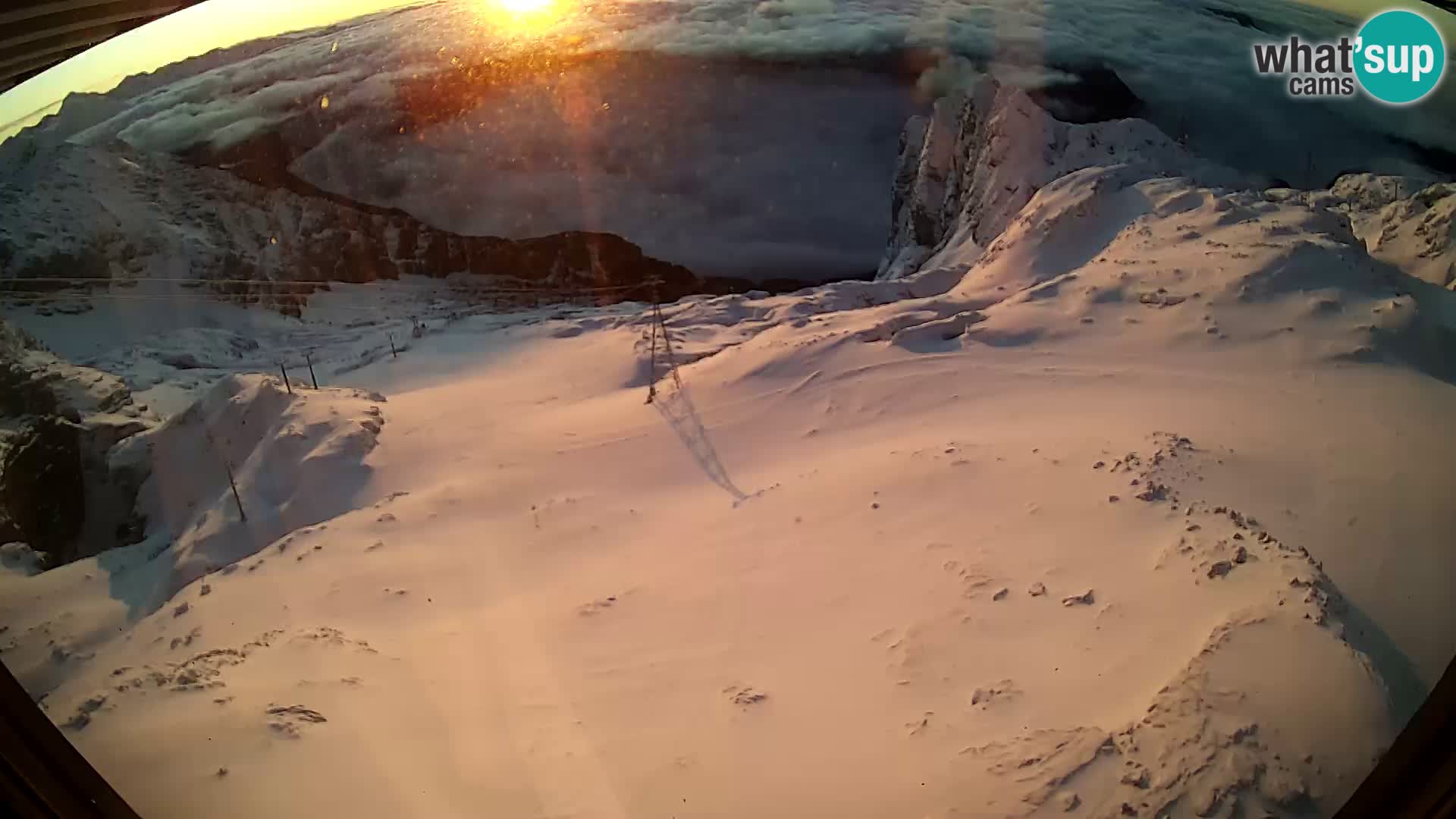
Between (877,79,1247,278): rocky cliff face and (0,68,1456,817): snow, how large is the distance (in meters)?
2.97

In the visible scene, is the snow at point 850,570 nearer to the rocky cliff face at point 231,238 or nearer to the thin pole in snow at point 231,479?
the thin pole in snow at point 231,479

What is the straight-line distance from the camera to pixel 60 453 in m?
6.56

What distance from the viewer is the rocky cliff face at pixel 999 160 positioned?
34.0ft

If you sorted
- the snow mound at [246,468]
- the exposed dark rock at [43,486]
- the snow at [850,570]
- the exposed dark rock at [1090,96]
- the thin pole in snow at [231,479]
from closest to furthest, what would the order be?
the snow at [850,570] < the snow mound at [246,468] < the thin pole in snow at [231,479] < the exposed dark rock at [43,486] < the exposed dark rock at [1090,96]

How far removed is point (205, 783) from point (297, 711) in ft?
1.37

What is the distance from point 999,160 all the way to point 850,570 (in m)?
9.00

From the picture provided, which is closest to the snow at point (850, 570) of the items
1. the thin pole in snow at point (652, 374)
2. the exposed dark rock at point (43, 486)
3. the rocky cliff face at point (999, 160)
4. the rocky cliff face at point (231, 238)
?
the thin pole in snow at point (652, 374)

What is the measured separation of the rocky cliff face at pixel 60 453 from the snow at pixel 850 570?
35 centimetres

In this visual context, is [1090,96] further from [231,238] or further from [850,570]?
[231,238]

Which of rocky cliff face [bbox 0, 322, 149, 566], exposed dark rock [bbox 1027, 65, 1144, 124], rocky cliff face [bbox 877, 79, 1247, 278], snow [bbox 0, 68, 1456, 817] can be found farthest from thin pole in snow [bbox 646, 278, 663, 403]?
exposed dark rock [bbox 1027, 65, 1144, 124]

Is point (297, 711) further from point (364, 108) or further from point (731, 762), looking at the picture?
point (364, 108)

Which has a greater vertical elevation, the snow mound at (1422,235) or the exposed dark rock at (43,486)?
the snow mound at (1422,235)

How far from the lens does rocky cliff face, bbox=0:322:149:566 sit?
584cm

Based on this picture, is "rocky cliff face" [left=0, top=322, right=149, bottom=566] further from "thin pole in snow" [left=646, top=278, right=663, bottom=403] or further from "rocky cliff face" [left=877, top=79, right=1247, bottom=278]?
"rocky cliff face" [left=877, top=79, right=1247, bottom=278]
